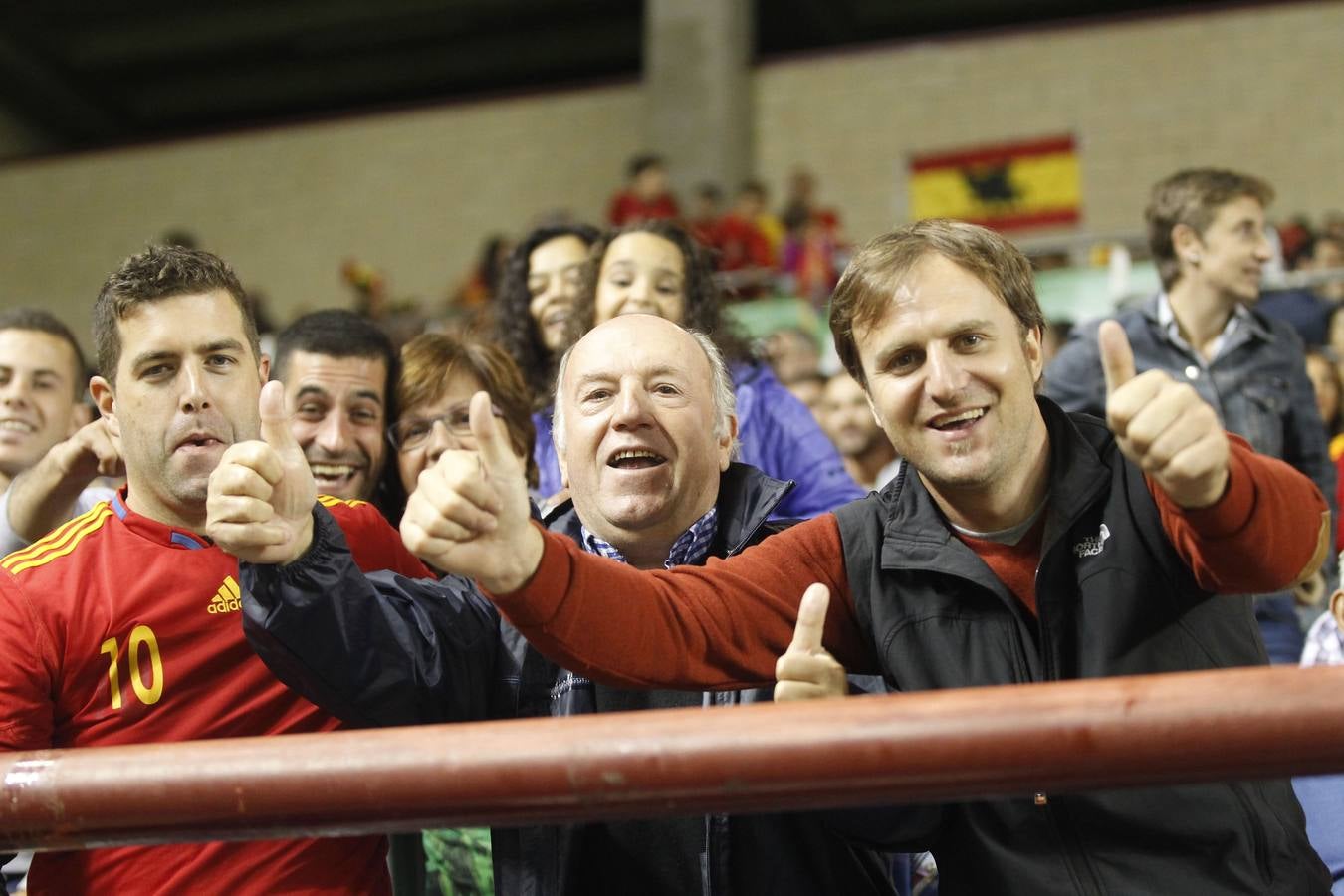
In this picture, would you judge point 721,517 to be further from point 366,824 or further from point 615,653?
point 366,824

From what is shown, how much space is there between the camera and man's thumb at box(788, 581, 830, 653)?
175 cm

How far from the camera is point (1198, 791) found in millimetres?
1771

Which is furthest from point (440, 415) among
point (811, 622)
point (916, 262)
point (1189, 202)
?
point (1189, 202)

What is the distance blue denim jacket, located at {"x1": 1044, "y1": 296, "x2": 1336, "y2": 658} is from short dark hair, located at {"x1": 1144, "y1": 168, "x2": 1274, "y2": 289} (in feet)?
0.73

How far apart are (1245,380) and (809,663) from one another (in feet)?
8.96

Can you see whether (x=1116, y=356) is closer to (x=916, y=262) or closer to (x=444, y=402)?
(x=916, y=262)

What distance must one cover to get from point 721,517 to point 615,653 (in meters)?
0.62

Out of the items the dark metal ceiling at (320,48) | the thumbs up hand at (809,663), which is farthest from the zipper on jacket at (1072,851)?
the dark metal ceiling at (320,48)

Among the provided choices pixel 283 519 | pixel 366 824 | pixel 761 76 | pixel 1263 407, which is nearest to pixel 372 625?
pixel 283 519

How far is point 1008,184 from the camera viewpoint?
11.8 metres

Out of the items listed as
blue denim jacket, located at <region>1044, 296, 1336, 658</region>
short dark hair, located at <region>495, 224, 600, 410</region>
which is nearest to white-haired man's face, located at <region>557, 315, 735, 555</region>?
short dark hair, located at <region>495, 224, 600, 410</region>

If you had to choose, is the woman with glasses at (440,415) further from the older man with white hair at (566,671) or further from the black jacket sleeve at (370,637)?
the black jacket sleeve at (370,637)

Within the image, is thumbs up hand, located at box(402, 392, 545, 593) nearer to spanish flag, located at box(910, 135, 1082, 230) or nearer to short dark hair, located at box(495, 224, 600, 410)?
short dark hair, located at box(495, 224, 600, 410)

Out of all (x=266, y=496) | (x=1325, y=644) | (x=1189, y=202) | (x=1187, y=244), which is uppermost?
(x=1189, y=202)
